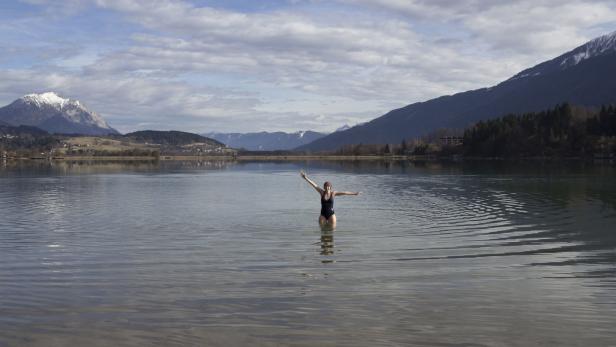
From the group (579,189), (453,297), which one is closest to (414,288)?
(453,297)

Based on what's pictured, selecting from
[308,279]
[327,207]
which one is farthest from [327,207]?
[308,279]

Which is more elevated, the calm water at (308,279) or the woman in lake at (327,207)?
the woman in lake at (327,207)

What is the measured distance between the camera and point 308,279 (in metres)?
18.1

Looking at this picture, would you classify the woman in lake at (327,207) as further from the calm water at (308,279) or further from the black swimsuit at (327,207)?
the calm water at (308,279)

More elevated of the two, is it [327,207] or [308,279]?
[327,207]

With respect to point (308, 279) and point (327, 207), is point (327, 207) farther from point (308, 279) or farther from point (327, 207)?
point (308, 279)

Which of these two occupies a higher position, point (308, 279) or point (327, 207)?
point (327, 207)

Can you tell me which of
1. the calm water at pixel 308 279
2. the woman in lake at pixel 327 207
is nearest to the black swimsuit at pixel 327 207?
the woman in lake at pixel 327 207

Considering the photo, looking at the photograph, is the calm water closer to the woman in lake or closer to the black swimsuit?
the woman in lake

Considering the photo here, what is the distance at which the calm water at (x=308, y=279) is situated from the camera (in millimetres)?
12711

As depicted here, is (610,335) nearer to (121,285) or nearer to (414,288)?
(414,288)

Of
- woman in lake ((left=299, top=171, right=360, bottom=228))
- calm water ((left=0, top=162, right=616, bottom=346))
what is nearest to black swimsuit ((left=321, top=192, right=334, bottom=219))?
woman in lake ((left=299, top=171, right=360, bottom=228))

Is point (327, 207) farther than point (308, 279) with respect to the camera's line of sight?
Yes

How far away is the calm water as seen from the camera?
12.7 meters
